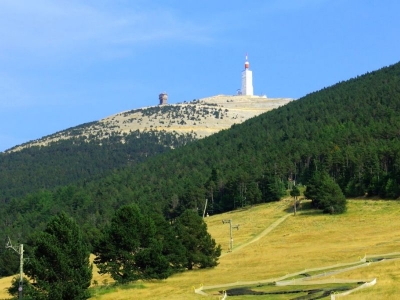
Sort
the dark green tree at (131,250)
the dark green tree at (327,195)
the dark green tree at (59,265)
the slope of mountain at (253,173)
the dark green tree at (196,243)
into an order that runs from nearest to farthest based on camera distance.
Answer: the dark green tree at (59,265) → the dark green tree at (131,250) → the dark green tree at (196,243) → the dark green tree at (327,195) → the slope of mountain at (253,173)

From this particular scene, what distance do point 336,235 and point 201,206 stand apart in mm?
51016

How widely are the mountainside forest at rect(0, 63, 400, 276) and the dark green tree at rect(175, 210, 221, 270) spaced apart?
91.1 feet

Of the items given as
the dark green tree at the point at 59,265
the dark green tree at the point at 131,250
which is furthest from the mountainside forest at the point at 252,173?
the dark green tree at the point at 59,265

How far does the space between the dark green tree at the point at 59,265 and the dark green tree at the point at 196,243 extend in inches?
738

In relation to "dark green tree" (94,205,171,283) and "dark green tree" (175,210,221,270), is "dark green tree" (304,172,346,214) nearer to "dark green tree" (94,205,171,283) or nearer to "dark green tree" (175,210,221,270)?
"dark green tree" (175,210,221,270)

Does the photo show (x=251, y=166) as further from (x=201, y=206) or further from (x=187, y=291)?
(x=187, y=291)

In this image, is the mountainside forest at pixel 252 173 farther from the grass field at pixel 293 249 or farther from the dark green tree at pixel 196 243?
the dark green tree at pixel 196 243

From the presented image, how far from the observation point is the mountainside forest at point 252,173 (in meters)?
123

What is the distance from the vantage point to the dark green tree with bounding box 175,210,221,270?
73.0 m

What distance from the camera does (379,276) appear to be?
169 ft

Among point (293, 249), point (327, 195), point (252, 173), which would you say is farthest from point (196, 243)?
point (252, 173)

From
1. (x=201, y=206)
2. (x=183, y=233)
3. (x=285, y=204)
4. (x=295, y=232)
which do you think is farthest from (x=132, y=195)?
(x=183, y=233)

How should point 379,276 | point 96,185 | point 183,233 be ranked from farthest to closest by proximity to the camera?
point 96,185 → point 183,233 → point 379,276

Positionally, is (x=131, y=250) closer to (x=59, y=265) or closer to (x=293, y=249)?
(x=59, y=265)
